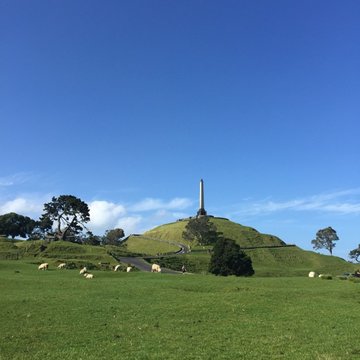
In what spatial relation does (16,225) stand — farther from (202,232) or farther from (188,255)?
(188,255)

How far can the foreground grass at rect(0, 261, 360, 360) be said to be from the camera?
660 inches

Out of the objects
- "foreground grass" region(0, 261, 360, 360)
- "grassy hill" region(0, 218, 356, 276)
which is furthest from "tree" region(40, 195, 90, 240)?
"foreground grass" region(0, 261, 360, 360)

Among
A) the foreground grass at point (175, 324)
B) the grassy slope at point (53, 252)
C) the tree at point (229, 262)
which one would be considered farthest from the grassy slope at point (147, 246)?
the foreground grass at point (175, 324)

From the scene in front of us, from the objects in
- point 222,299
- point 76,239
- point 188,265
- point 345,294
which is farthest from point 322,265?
point 222,299

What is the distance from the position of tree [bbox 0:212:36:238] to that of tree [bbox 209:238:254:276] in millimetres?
117418

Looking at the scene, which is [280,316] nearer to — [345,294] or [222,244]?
[345,294]

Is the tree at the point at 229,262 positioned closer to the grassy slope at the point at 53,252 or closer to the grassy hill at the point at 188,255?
the grassy hill at the point at 188,255

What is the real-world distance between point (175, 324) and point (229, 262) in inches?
2132

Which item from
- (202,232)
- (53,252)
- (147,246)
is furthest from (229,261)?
(147,246)

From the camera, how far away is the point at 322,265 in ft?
445

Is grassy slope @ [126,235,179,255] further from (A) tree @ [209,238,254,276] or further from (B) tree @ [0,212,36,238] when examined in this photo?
(A) tree @ [209,238,254,276]

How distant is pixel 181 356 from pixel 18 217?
172 meters

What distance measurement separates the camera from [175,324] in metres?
22.1

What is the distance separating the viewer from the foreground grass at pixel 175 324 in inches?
660
